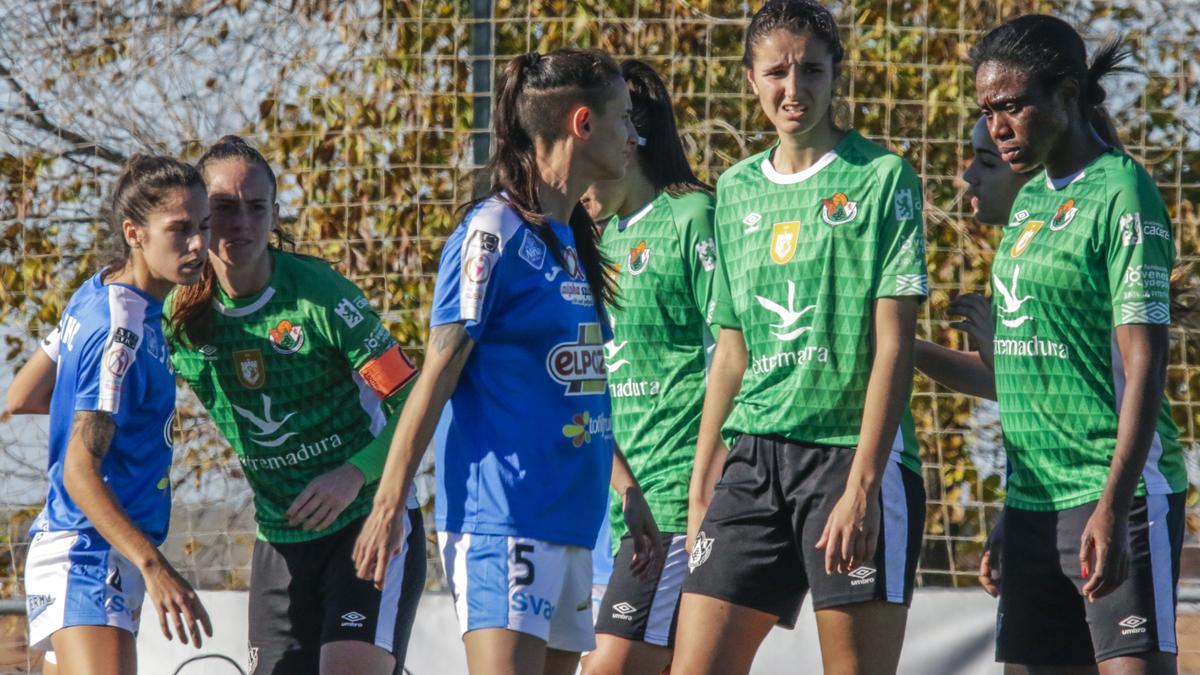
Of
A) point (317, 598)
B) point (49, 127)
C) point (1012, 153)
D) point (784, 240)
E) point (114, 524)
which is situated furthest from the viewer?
point (49, 127)

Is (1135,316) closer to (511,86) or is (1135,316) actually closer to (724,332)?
(724,332)

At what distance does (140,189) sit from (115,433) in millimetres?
664

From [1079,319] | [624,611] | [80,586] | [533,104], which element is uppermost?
[533,104]

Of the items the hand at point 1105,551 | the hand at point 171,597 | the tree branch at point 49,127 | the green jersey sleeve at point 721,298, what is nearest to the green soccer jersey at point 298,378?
the hand at point 171,597

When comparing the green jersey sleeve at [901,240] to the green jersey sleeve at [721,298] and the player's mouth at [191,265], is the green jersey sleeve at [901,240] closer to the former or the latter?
the green jersey sleeve at [721,298]

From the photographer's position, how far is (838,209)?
387cm

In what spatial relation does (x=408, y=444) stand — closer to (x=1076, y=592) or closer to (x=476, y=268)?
(x=476, y=268)

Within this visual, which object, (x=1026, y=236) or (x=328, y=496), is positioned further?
(x=328, y=496)

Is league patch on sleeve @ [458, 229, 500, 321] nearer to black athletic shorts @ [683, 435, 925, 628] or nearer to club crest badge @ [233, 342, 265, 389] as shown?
black athletic shorts @ [683, 435, 925, 628]

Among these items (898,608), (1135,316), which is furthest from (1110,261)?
(898,608)

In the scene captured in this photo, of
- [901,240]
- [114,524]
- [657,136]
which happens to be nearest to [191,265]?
[114,524]

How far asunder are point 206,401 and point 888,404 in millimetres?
2006

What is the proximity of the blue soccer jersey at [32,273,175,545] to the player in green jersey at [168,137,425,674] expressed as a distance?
0.17 meters

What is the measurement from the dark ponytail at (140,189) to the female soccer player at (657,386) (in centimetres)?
126
